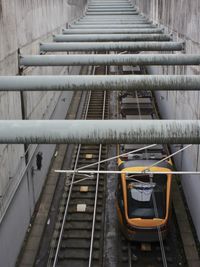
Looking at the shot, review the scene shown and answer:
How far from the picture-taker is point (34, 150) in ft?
43.4

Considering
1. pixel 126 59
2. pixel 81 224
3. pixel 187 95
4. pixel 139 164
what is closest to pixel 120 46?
pixel 126 59

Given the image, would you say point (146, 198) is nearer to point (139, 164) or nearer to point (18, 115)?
point (139, 164)

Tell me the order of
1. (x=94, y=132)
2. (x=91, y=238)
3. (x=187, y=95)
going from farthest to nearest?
(x=187, y=95), (x=91, y=238), (x=94, y=132)

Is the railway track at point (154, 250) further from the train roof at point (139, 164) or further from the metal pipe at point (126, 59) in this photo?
the metal pipe at point (126, 59)

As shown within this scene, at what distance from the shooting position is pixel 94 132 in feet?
14.1

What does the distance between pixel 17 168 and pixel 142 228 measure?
383 cm

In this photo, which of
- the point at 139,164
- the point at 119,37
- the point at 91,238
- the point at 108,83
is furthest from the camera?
the point at 119,37

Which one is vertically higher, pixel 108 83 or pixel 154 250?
pixel 108 83

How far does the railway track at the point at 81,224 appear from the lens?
35.4 ft

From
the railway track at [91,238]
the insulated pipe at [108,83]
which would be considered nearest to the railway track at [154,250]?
the railway track at [91,238]

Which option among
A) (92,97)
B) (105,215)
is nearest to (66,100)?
(92,97)

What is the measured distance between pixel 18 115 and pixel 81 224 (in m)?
3.85

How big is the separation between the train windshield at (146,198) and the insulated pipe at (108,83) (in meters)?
4.44

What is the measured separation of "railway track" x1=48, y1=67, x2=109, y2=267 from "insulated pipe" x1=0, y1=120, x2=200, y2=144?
15.1 ft
